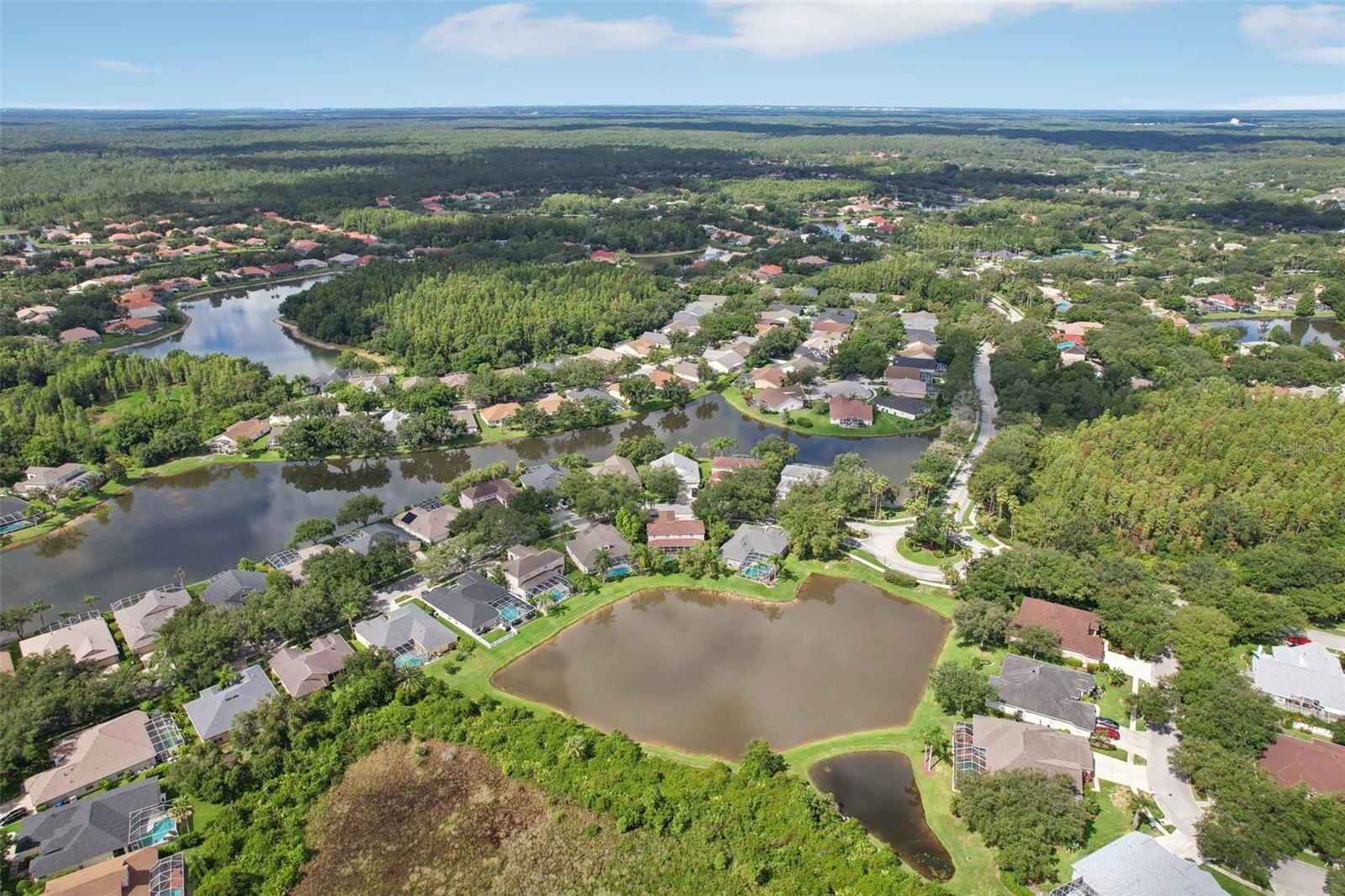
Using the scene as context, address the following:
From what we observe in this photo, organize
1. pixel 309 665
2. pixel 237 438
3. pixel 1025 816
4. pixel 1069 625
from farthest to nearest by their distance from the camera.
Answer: pixel 237 438
pixel 1069 625
pixel 309 665
pixel 1025 816

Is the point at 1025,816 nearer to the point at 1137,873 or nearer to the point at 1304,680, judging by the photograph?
the point at 1137,873

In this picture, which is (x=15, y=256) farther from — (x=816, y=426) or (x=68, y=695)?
(x=816, y=426)

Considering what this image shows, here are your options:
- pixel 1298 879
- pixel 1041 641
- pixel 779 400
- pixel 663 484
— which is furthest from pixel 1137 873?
pixel 779 400

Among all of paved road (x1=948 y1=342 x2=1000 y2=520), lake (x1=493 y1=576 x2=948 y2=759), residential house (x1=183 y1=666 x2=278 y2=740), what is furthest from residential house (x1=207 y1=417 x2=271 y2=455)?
paved road (x1=948 y1=342 x2=1000 y2=520)

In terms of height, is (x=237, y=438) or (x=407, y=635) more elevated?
(x=237, y=438)

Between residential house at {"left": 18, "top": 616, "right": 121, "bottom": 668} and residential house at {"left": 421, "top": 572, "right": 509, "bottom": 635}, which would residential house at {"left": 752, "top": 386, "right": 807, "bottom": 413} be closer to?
residential house at {"left": 421, "top": 572, "right": 509, "bottom": 635}

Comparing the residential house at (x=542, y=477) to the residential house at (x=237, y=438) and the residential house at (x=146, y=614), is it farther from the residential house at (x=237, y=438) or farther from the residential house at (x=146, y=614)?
the residential house at (x=237, y=438)

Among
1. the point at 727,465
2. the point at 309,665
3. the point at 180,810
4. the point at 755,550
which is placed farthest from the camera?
the point at 727,465
